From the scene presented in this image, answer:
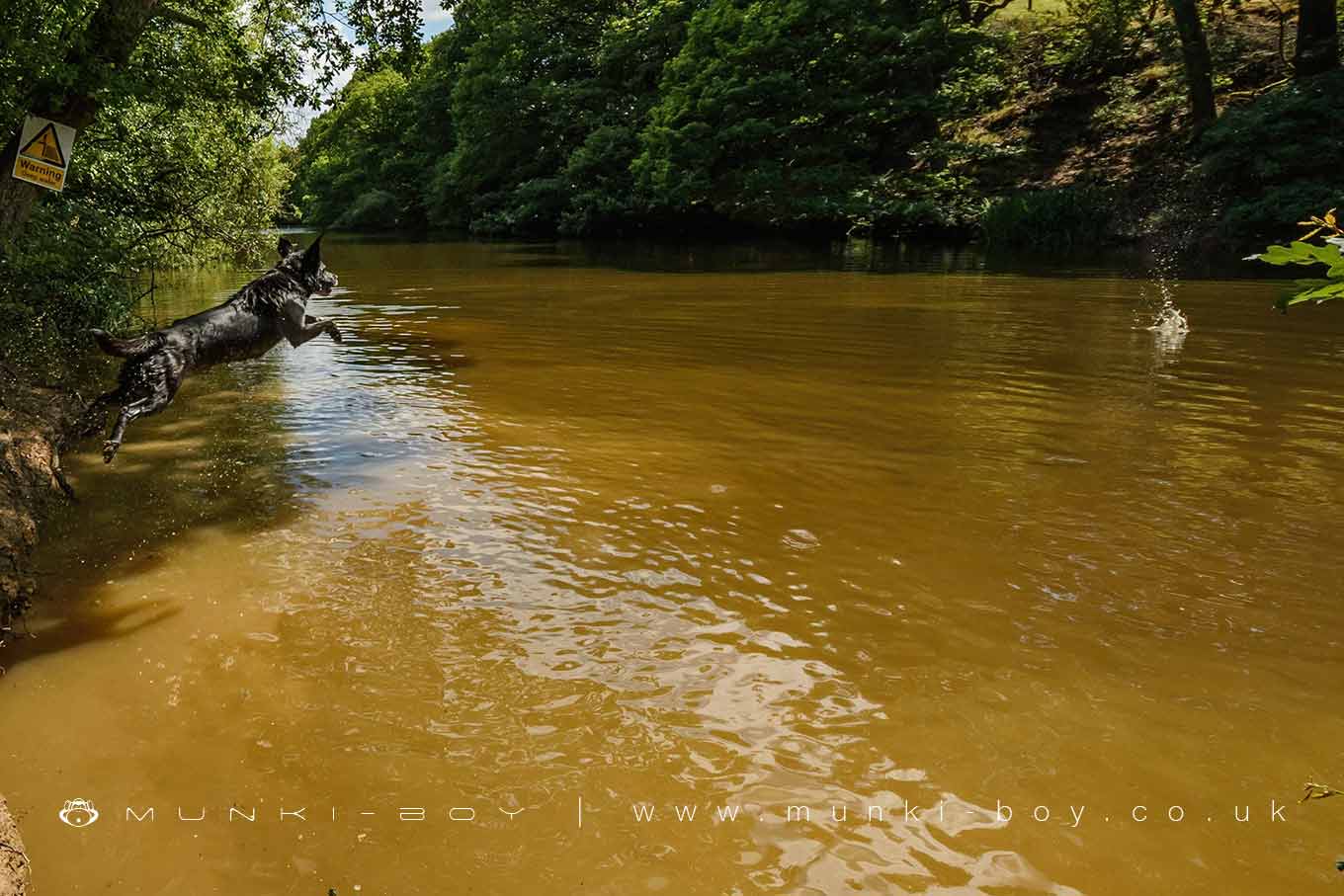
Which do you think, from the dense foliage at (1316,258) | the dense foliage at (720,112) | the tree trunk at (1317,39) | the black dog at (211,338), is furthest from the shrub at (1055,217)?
the dense foliage at (1316,258)

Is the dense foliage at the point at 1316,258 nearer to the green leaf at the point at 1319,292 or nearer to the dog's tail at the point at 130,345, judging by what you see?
the green leaf at the point at 1319,292

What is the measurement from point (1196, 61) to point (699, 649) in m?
27.5

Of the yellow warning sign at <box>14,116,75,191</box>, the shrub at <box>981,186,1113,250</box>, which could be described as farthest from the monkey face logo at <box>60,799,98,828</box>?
the shrub at <box>981,186,1113,250</box>

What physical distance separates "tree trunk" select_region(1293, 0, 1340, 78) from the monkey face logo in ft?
93.4

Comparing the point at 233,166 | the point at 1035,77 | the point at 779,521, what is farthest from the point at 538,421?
the point at 1035,77

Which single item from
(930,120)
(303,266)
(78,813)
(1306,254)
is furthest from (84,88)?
(930,120)

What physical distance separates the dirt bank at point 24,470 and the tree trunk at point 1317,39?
27613 mm

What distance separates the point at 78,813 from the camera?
116 inches

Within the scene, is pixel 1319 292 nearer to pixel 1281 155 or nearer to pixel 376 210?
pixel 1281 155

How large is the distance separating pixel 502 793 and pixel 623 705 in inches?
26.1

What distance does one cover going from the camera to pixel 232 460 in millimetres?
6980

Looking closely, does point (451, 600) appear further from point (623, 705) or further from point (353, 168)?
point (353, 168)

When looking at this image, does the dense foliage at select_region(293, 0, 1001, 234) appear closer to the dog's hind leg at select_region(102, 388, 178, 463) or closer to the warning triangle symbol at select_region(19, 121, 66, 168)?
the warning triangle symbol at select_region(19, 121, 66, 168)

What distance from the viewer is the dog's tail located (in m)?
5.69
